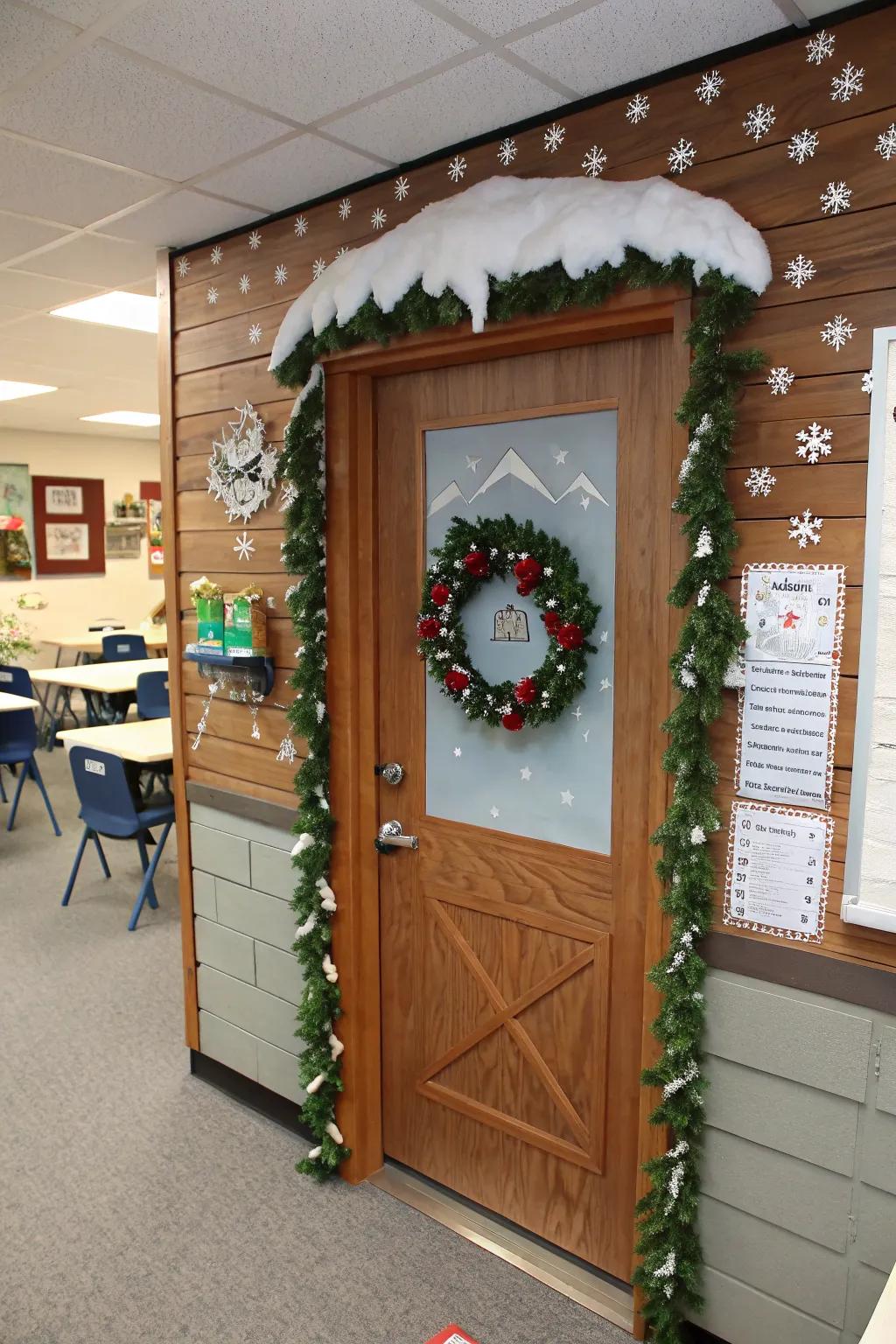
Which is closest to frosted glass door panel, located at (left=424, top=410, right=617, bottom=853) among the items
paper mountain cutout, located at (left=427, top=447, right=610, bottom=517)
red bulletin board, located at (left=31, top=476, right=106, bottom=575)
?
paper mountain cutout, located at (left=427, top=447, right=610, bottom=517)

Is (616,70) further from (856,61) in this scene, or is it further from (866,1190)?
(866,1190)

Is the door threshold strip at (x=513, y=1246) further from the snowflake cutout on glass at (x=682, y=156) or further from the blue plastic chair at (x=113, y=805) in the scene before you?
the snowflake cutout on glass at (x=682, y=156)

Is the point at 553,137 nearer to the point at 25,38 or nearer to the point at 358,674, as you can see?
the point at 25,38

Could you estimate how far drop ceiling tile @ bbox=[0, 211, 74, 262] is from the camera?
265cm

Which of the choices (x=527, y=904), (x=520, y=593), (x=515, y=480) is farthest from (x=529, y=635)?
(x=527, y=904)

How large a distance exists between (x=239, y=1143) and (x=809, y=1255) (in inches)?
66.3

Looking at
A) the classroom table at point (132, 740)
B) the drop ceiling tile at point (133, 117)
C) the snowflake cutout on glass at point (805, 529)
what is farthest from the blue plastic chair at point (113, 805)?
the snowflake cutout on glass at point (805, 529)

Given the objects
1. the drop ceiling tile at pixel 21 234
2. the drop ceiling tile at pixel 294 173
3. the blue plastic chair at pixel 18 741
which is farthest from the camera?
the blue plastic chair at pixel 18 741

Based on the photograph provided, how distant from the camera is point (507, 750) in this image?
91.8 inches

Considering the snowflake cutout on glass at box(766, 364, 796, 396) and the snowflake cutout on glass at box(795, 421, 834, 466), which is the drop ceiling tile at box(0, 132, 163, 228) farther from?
the snowflake cutout on glass at box(795, 421, 834, 466)

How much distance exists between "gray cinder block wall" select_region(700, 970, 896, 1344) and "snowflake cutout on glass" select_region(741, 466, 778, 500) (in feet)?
2.70

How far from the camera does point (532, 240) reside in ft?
6.32

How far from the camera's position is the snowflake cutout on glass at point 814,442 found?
5.50ft

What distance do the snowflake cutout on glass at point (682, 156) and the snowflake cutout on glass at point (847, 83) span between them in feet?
0.86
